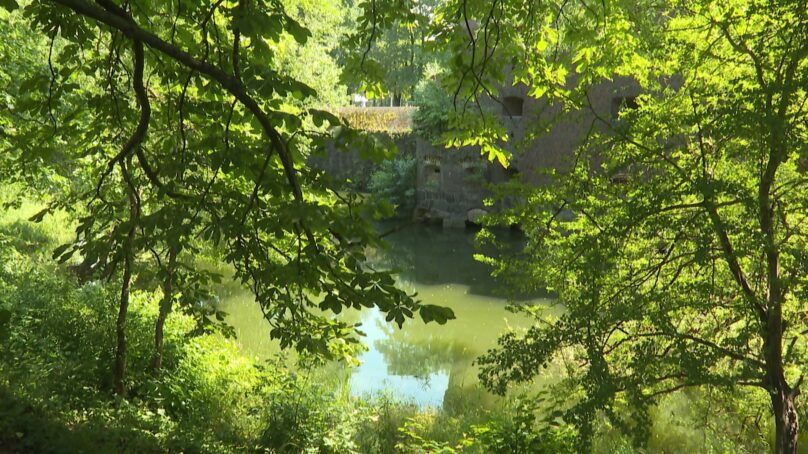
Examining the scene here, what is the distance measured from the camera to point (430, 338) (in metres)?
11.4

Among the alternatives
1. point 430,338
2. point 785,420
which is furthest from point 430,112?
point 785,420

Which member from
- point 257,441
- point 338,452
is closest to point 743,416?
Answer: point 338,452

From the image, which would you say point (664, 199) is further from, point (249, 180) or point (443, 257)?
point (443, 257)

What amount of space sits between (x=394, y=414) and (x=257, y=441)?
242 centimetres

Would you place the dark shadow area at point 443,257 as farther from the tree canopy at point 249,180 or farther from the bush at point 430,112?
the tree canopy at point 249,180

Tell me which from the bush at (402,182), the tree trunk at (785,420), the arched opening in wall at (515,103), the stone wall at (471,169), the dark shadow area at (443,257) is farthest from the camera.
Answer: the bush at (402,182)

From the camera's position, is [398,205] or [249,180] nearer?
[249,180]

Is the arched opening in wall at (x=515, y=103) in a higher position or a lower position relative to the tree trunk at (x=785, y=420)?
higher

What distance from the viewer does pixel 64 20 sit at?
10.3 ft

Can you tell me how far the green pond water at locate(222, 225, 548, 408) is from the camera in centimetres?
890

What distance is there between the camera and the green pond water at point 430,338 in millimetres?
8898

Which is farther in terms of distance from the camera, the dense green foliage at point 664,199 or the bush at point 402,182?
the bush at point 402,182

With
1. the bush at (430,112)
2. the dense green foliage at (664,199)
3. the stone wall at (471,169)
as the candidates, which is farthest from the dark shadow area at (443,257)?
the dense green foliage at (664,199)

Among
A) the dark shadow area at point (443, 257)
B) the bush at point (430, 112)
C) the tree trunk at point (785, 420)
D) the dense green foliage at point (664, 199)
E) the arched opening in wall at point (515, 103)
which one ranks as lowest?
the tree trunk at point (785, 420)
